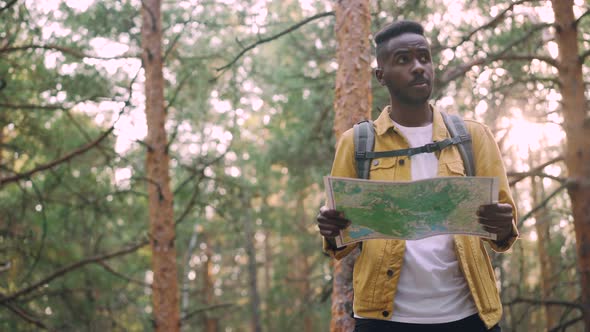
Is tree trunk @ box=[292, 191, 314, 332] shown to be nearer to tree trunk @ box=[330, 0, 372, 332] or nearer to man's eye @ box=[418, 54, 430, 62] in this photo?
tree trunk @ box=[330, 0, 372, 332]

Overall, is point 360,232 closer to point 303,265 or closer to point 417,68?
point 417,68

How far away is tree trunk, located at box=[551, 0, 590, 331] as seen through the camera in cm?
505

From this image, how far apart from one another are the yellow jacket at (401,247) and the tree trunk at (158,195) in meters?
4.41

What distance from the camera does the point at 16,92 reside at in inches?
316

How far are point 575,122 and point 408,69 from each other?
319 centimetres

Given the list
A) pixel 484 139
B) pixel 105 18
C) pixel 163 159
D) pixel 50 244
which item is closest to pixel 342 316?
pixel 484 139

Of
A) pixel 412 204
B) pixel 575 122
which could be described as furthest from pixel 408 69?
pixel 575 122

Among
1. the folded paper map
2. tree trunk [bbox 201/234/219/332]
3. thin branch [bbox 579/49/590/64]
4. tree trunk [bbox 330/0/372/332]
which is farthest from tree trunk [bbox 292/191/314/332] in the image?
the folded paper map

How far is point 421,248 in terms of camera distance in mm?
2357

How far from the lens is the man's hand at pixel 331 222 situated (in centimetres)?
227

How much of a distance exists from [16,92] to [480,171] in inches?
295

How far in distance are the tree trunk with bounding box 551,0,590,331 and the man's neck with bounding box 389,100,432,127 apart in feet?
10.1

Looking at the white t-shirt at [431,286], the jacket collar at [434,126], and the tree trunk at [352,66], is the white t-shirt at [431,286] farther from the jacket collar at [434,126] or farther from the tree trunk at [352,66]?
the tree trunk at [352,66]

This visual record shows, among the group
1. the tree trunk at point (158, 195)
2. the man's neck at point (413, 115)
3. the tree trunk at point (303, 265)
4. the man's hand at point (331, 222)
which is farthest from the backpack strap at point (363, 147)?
the tree trunk at point (303, 265)
